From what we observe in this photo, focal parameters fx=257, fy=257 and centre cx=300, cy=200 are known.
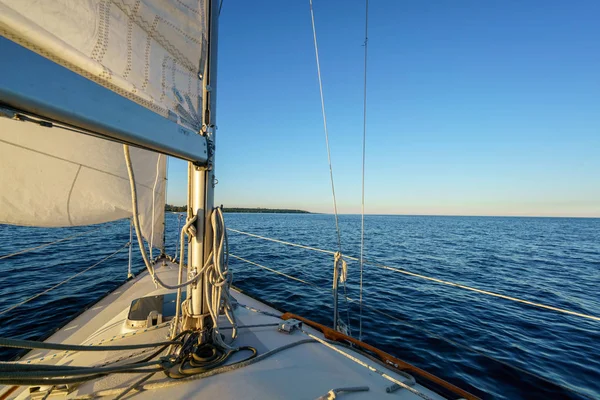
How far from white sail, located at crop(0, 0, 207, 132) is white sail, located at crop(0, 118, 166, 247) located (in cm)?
79

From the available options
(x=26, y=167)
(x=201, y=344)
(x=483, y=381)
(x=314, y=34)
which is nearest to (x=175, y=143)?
(x=201, y=344)

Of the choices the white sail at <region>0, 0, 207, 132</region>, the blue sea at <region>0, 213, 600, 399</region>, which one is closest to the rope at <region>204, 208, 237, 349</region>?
the white sail at <region>0, 0, 207, 132</region>

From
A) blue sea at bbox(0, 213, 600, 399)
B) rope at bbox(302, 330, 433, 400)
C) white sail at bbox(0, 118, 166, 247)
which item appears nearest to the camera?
rope at bbox(302, 330, 433, 400)

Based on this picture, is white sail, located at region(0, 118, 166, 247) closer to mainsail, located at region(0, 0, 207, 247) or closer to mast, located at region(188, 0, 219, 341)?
mainsail, located at region(0, 0, 207, 247)

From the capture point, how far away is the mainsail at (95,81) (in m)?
1.23

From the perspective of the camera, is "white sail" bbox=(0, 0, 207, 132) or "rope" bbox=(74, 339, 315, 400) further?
"rope" bbox=(74, 339, 315, 400)

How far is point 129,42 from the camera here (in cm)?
147

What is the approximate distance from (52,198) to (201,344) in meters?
2.00

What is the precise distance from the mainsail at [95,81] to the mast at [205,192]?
0.28 ft

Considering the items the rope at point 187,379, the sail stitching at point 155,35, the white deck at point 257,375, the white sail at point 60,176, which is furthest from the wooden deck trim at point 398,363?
the sail stitching at point 155,35

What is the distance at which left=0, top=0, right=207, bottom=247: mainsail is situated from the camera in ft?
4.04

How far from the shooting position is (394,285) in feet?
27.1

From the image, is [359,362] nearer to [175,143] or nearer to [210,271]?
[210,271]

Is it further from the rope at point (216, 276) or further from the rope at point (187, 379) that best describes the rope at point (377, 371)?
the rope at point (216, 276)
